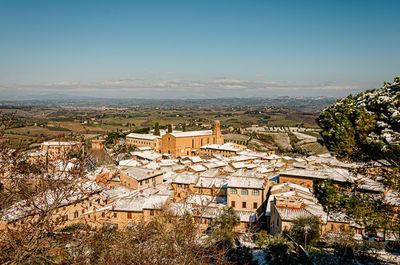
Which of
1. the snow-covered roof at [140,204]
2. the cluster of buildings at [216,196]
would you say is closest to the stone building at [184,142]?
the cluster of buildings at [216,196]

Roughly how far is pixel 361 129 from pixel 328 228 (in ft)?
34.2

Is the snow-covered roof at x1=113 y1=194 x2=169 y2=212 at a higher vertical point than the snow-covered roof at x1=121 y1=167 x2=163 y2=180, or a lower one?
higher

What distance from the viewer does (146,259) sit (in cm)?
725

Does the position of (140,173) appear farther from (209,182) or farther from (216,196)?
(216,196)

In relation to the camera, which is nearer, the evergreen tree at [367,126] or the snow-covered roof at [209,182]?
the evergreen tree at [367,126]

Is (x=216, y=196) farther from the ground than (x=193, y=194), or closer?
farther from the ground

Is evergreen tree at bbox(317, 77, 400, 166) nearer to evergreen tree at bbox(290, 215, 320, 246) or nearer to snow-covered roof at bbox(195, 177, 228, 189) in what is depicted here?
evergreen tree at bbox(290, 215, 320, 246)

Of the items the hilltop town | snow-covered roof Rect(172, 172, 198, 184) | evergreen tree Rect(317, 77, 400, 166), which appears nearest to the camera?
the hilltop town

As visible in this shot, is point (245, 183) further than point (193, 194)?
Yes

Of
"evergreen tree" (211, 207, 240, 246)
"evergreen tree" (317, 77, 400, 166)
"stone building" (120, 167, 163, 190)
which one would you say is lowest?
"stone building" (120, 167, 163, 190)

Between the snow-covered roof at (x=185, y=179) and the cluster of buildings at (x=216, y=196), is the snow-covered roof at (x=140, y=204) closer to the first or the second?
the cluster of buildings at (x=216, y=196)

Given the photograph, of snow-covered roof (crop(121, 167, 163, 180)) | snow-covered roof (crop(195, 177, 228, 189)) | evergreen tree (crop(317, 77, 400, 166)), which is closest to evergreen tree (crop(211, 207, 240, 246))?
snow-covered roof (crop(195, 177, 228, 189))

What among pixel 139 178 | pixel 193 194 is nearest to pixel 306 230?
pixel 193 194

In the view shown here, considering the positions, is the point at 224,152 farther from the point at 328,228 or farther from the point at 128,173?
the point at 328,228
